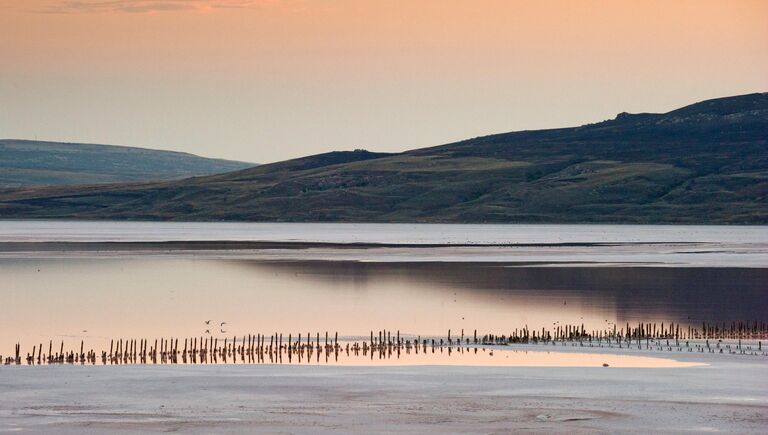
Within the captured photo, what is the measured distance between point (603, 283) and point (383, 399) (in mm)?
50438

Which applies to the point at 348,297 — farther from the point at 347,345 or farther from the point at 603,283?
the point at 347,345

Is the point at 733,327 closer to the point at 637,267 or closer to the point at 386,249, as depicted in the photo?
the point at 637,267

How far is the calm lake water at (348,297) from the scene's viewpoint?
185 ft

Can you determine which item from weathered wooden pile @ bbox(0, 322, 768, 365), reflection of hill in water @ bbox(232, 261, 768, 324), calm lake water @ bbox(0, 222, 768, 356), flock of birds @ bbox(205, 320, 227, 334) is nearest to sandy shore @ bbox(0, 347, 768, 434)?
weathered wooden pile @ bbox(0, 322, 768, 365)

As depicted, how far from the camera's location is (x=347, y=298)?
70125 mm

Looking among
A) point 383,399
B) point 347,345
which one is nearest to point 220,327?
point 347,345

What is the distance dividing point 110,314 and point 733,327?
1106 inches

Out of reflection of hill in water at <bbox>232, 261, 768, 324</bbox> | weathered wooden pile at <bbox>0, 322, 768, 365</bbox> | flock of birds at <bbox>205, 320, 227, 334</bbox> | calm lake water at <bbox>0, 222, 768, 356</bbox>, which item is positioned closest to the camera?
weathered wooden pile at <bbox>0, 322, 768, 365</bbox>

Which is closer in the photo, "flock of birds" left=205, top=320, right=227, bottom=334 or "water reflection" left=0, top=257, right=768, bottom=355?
"flock of birds" left=205, top=320, right=227, bottom=334

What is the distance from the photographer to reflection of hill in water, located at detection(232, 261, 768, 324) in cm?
6325

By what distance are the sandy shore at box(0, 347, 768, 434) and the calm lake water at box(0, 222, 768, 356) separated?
42.9ft

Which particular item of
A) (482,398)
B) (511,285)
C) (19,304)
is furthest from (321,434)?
(511,285)

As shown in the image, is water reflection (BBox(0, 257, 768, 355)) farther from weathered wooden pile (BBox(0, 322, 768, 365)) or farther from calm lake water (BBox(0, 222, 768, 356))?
weathered wooden pile (BBox(0, 322, 768, 365))

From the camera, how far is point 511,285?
79.1 m
